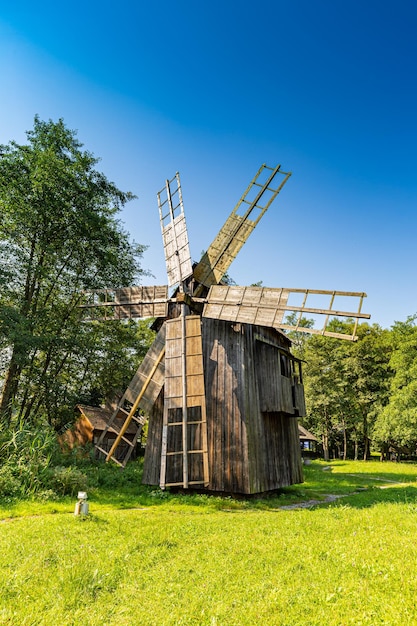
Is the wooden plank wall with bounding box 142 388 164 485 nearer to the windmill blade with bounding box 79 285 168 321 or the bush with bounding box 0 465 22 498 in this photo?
the windmill blade with bounding box 79 285 168 321

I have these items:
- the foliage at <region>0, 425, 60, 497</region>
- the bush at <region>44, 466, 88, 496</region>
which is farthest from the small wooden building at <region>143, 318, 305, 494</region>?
the foliage at <region>0, 425, 60, 497</region>

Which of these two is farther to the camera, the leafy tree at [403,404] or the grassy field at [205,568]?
the leafy tree at [403,404]

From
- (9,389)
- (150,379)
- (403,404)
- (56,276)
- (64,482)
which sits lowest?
(64,482)

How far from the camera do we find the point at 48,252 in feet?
56.0

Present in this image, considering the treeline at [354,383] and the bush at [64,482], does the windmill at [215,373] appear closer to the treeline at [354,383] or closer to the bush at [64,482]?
the bush at [64,482]

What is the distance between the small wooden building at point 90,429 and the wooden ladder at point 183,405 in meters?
10.6

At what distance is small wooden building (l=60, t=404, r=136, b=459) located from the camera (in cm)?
2261

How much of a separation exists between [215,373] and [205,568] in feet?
25.6

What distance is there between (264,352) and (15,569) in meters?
10.5

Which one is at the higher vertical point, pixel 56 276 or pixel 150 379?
pixel 56 276

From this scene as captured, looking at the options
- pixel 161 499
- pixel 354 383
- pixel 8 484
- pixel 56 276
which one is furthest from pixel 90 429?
pixel 354 383

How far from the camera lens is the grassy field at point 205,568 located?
426 cm

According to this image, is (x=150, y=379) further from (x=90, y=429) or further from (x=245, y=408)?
(x=90, y=429)

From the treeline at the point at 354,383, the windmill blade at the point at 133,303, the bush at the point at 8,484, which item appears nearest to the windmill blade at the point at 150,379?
the windmill blade at the point at 133,303
